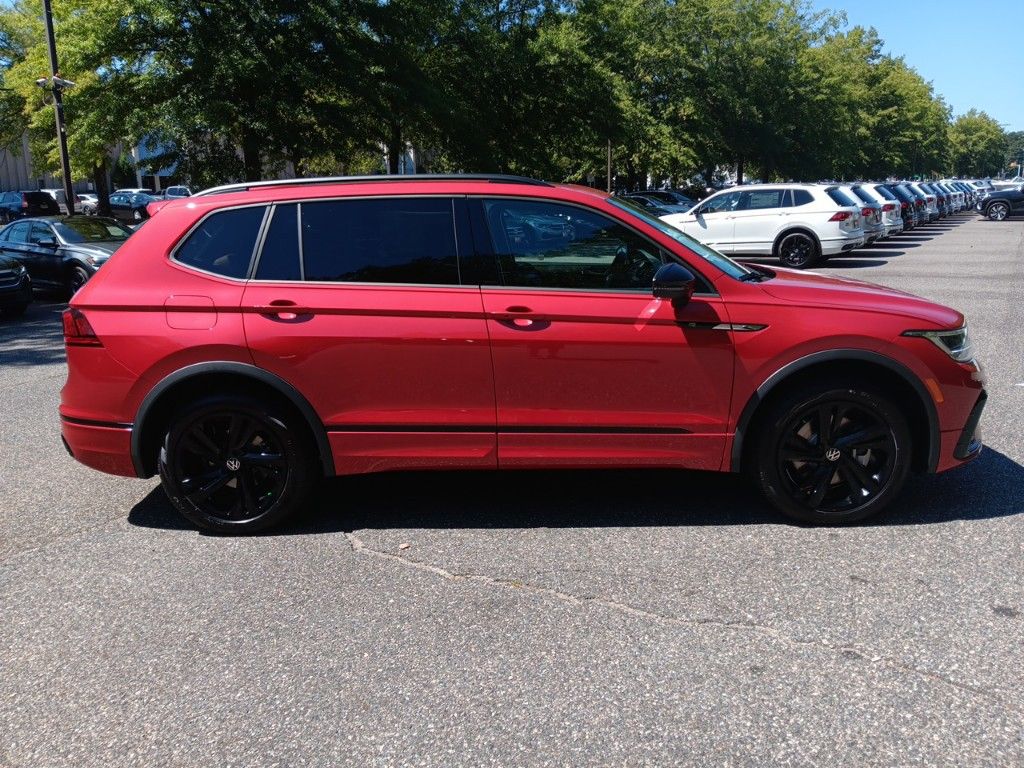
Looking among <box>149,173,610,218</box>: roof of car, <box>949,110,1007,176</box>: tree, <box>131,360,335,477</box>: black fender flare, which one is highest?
<box>949,110,1007,176</box>: tree

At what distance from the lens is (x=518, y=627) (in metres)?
3.52

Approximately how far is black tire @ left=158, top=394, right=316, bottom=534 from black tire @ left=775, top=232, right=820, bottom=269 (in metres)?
16.0

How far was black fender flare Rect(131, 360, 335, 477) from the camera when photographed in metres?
4.36

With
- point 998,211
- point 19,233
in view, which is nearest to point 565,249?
point 19,233

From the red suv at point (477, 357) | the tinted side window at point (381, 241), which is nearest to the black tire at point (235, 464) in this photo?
the red suv at point (477, 357)

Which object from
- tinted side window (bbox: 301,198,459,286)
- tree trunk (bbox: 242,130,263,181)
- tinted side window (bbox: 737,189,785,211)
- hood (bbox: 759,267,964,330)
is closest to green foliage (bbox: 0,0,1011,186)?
tree trunk (bbox: 242,130,263,181)

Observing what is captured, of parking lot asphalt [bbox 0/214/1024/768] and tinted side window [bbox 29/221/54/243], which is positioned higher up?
tinted side window [bbox 29/221/54/243]

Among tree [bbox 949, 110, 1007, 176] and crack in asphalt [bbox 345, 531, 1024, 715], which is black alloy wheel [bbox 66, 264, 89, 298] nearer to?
crack in asphalt [bbox 345, 531, 1024, 715]

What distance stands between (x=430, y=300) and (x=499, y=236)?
18.6 inches

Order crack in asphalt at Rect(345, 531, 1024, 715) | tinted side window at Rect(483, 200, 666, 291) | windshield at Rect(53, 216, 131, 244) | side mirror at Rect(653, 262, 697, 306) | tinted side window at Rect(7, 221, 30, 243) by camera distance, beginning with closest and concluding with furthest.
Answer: crack in asphalt at Rect(345, 531, 1024, 715)
side mirror at Rect(653, 262, 697, 306)
tinted side window at Rect(483, 200, 666, 291)
windshield at Rect(53, 216, 131, 244)
tinted side window at Rect(7, 221, 30, 243)

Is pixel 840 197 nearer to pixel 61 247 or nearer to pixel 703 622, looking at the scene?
pixel 61 247

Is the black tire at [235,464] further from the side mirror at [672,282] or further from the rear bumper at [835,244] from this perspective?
the rear bumper at [835,244]

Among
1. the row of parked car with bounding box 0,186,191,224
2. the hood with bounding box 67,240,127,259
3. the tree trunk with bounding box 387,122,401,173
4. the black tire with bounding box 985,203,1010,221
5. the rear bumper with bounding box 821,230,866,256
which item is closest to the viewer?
the hood with bounding box 67,240,127,259

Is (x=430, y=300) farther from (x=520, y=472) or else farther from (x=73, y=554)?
(x=73, y=554)
